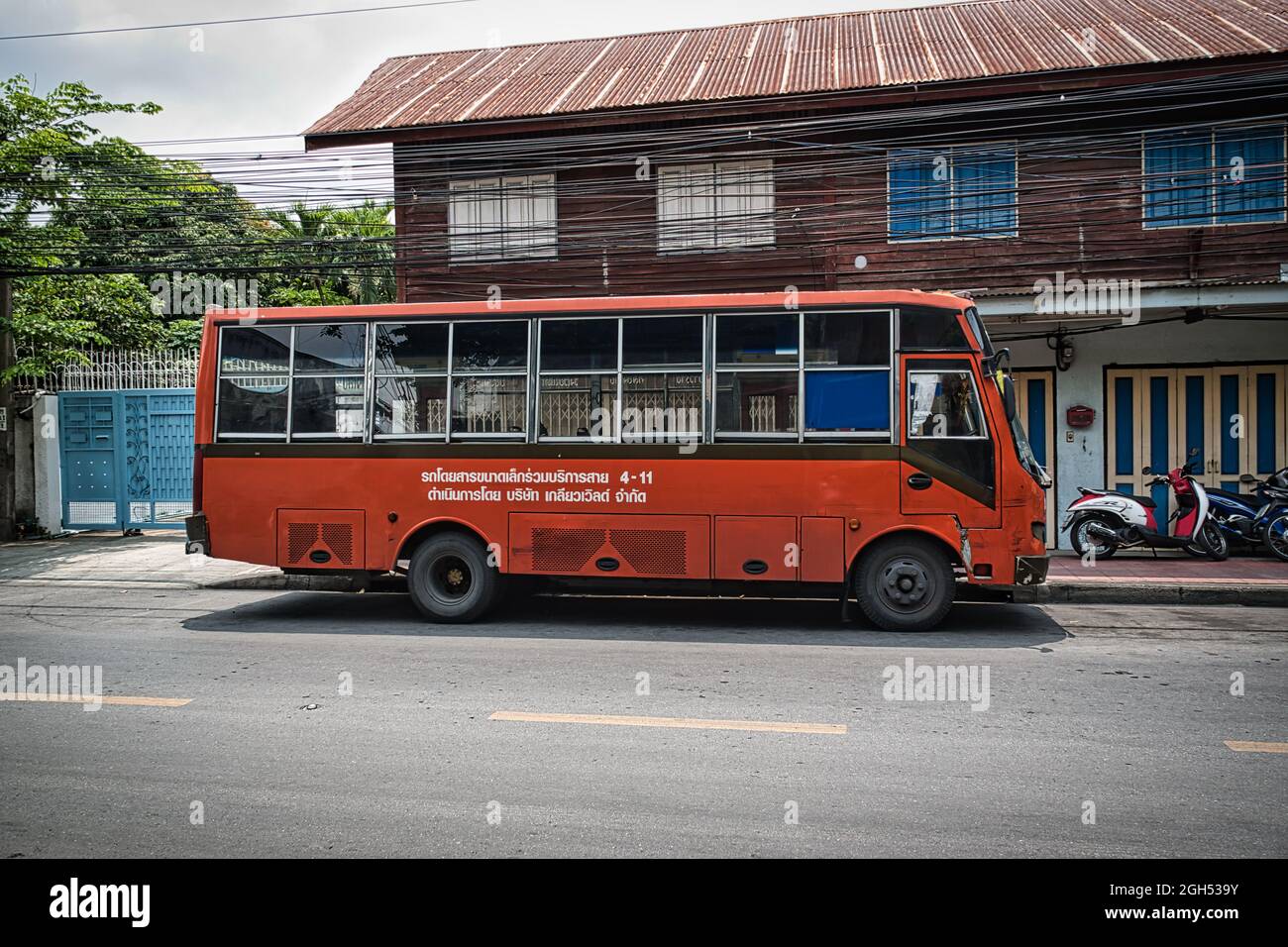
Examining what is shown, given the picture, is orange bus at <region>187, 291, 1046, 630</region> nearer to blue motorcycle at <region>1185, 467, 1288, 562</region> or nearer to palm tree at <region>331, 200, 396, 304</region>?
blue motorcycle at <region>1185, 467, 1288, 562</region>

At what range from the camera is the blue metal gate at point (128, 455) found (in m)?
16.1

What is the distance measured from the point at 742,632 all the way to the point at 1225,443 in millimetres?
9815

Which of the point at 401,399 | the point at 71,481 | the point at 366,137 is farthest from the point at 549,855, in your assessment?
the point at 71,481

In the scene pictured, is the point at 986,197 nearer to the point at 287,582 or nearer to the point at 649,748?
the point at 287,582

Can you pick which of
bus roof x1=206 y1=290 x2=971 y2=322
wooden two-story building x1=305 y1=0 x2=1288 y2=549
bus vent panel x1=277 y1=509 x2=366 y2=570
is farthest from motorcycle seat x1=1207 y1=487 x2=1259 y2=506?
bus vent panel x1=277 y1=509 x2=366 y2=570

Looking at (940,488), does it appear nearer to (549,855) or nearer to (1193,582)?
(1193,582)

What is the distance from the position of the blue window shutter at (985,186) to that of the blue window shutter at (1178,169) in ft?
6.33

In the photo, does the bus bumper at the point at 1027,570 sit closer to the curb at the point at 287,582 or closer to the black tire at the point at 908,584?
the black tire at the point at 908,584

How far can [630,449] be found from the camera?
29.6 ft

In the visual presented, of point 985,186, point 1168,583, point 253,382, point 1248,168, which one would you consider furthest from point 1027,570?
point 1248,168

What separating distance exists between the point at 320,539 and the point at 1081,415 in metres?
11.4

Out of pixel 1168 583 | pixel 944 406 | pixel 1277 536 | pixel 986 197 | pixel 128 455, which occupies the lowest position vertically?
pixel 1168 583

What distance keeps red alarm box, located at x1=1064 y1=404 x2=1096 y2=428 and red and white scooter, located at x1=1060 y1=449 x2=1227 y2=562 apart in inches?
58.3

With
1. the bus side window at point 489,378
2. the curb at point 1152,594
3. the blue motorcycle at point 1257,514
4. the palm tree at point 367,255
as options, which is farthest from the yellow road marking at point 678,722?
the palm tree at point 367,255
